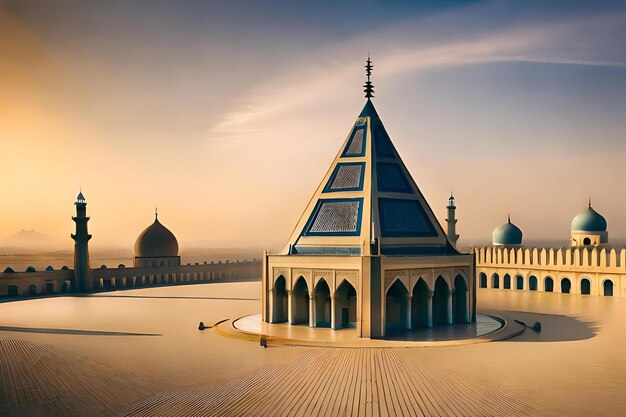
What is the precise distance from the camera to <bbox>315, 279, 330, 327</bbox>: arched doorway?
98.1 feet

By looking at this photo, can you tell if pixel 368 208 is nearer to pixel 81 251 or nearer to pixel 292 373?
pixel 292 373

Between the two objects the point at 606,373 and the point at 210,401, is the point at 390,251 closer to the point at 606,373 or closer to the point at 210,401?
the point at 606,373

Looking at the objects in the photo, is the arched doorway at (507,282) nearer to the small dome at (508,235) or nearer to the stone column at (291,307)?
the small dome at (508,235)

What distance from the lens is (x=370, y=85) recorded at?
117ft

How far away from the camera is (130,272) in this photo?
58.3 m

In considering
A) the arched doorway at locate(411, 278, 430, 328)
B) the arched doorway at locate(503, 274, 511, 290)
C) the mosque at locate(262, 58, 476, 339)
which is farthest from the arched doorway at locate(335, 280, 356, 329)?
the arched doorway at locate(503, 274, 511, 290)

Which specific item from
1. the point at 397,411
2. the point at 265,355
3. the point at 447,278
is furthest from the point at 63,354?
the point at 447,278

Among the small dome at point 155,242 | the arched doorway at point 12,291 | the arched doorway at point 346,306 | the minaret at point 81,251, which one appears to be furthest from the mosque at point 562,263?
the arched doorway at point 12,291

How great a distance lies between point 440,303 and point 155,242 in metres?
38.0

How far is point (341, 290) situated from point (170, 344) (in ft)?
28.0

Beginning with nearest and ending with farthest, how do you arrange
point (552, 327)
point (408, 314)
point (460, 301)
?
point (408, 314)
point (552, 327)
point (460, 301)

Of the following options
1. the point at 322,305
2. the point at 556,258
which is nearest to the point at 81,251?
the point at 322,305

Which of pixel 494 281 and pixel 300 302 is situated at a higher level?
pixel 300 302

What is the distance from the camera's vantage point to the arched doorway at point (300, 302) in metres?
30.8
